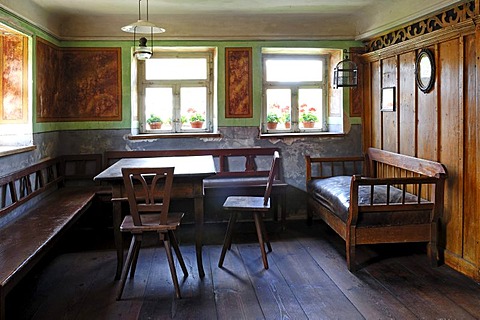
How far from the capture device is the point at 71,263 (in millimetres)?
4219

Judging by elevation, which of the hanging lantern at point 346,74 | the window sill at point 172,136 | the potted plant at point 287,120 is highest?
the hanging lantern at point 346,74

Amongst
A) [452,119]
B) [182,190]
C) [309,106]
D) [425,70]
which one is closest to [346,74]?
[309,106]

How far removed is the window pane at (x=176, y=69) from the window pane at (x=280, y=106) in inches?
36.4

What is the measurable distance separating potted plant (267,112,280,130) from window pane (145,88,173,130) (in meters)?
1.29

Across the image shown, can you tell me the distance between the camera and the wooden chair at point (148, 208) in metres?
Result: 3.34

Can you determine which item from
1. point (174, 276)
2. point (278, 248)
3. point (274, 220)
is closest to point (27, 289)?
point (174, 276)

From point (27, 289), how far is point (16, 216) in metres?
0.79

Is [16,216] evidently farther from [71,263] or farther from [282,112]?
[282,112]

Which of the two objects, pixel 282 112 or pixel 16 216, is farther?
pixel 282 112

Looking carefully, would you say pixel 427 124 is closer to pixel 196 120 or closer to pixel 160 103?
pixel 196 120

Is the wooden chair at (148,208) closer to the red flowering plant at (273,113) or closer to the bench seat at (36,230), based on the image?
the bench seat at (36,230)

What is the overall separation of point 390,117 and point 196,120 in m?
2.41

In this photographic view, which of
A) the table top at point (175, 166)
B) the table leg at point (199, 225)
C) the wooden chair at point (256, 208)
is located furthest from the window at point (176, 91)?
the table leg at point (199, 225)

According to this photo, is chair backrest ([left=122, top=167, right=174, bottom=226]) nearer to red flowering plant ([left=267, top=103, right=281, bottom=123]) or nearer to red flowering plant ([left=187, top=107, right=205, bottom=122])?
red flowering plant ([left=187, top=107, right=205, bottom=122])
